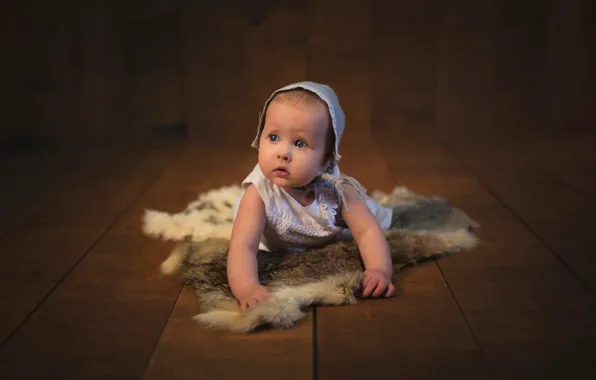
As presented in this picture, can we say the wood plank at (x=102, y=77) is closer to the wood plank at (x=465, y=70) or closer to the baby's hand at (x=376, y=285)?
the wood plank at (x=465, y=70)

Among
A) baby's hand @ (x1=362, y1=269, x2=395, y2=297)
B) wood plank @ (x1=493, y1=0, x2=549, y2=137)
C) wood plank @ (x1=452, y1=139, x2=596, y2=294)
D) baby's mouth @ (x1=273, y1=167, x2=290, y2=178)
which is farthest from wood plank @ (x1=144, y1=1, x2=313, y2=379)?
wood plank @ (x1=493, y1=0, x2=549, y2=137)

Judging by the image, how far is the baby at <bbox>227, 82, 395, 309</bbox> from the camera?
117 centimetres

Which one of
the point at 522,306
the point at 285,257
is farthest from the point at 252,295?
the point at 522,306

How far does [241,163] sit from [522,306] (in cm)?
121

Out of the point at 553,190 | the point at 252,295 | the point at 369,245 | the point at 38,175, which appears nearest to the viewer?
the point at 252,295

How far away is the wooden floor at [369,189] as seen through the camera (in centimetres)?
96

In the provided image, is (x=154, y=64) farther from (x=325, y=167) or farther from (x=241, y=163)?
(x=325, y=167)

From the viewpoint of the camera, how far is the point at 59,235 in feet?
4.84

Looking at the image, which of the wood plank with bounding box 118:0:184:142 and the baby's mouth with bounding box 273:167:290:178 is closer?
the baby's mouth with bounding box 273:167:290:178

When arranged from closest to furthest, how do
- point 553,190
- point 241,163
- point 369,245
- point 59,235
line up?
point 369,245 → point 59,235 → point 553,190 → point 241,163

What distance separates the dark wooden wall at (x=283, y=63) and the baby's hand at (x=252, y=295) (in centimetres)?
150

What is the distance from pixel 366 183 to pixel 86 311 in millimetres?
937

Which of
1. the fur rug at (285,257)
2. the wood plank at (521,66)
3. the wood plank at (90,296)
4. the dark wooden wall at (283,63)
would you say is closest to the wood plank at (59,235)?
the wood plank at (90,296)

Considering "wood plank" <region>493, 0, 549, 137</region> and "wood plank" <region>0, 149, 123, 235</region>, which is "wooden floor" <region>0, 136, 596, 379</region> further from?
"wood plank" <region>493, 0, 549, 137</region>
